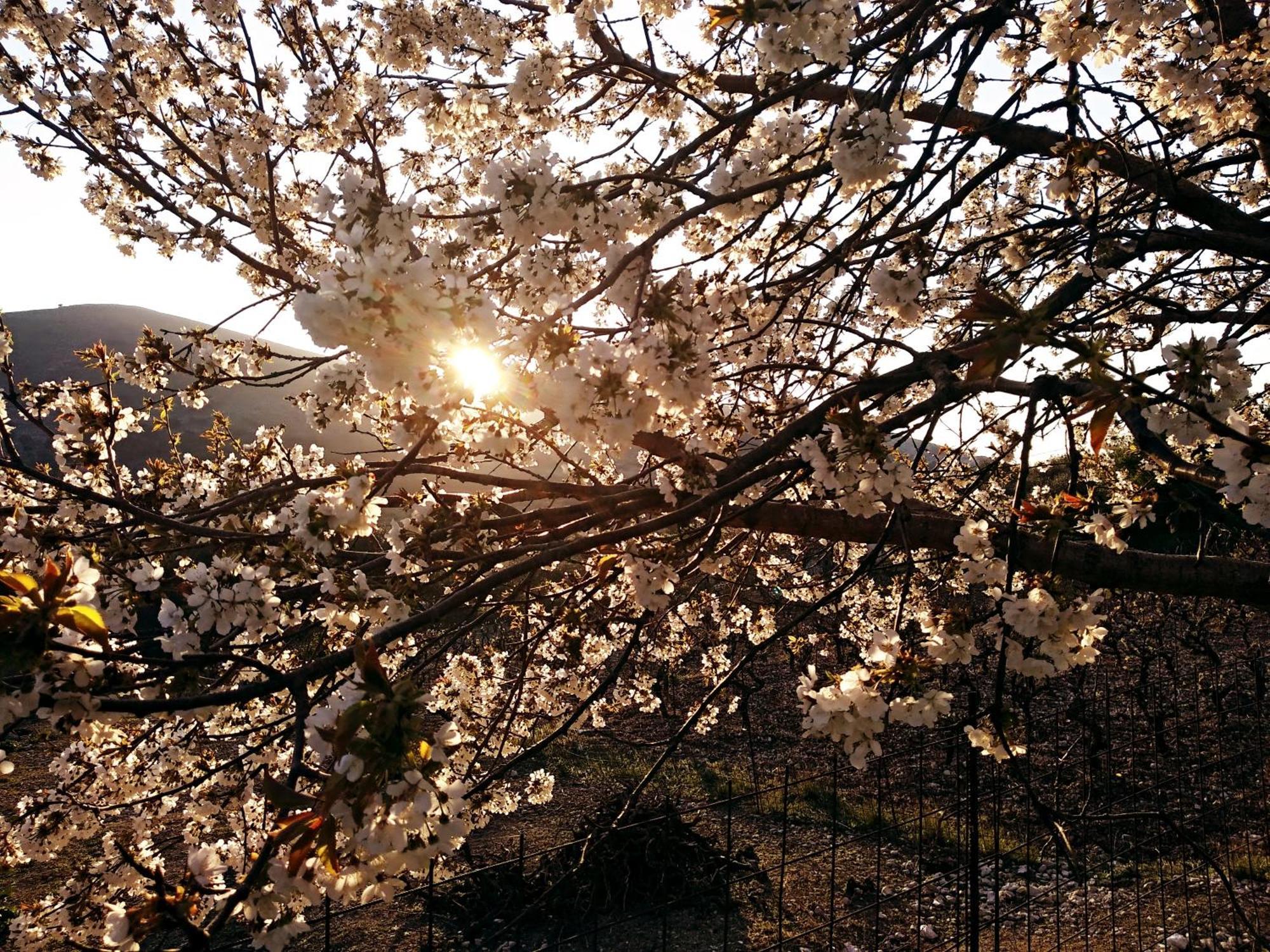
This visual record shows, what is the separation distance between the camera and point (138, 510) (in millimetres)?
1796

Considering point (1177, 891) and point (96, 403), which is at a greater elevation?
point (96, 403)

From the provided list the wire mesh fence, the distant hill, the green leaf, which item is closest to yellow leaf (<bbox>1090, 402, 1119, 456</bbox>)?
the green leaf

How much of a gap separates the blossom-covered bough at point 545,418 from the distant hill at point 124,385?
72.2ft

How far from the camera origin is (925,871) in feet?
16.6

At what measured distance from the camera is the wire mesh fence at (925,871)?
415cm

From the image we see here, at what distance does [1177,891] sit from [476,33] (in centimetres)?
628

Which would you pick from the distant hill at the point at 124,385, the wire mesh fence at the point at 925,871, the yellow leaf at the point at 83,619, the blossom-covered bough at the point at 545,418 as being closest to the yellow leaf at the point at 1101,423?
the blossom-covered bough at the point at 545,418

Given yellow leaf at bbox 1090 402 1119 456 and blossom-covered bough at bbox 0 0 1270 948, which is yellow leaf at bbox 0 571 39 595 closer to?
blossom-covered bough at bbox 0 0 1270 948

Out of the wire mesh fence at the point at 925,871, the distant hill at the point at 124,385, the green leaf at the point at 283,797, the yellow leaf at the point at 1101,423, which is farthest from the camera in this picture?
the distant hill at the point at 124,385

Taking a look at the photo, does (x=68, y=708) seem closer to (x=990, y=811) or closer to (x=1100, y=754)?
(x=990, y=811)

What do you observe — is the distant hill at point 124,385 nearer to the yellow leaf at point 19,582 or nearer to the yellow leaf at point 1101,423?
the yellow leaf at point 19,582

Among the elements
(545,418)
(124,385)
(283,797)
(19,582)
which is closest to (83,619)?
(19,582)

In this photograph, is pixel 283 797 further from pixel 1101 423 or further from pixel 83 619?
pixel 1101 423

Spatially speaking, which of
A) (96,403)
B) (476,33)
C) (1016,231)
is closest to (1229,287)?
(1016,231)
